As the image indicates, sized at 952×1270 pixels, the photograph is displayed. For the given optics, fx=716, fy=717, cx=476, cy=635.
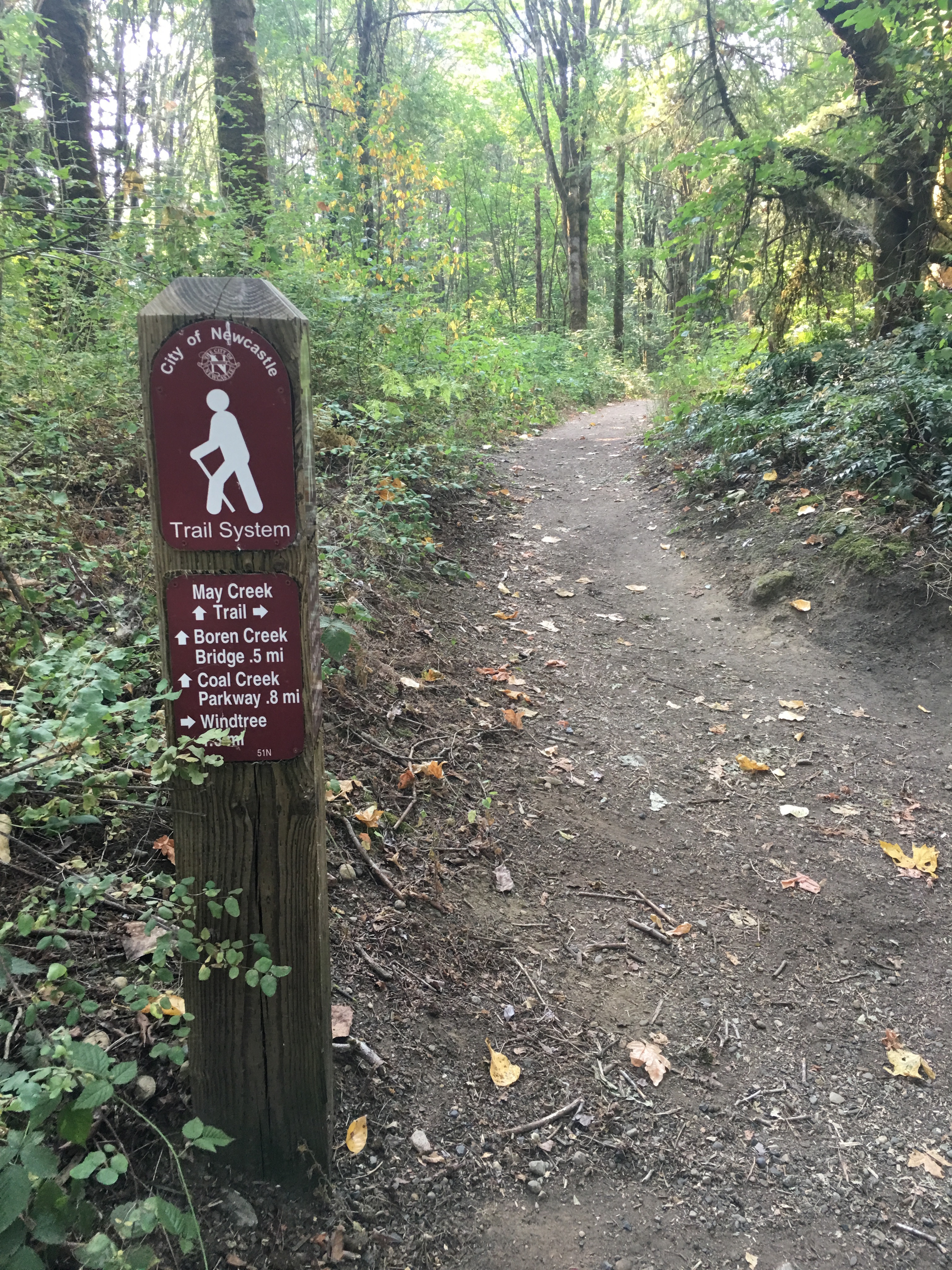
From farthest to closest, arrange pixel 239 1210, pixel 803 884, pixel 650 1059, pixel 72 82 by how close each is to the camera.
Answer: pixel 72 82 → pixel 803 884 → pixel 650 1059 → pixel 239 1210

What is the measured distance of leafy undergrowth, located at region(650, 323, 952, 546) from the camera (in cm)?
590

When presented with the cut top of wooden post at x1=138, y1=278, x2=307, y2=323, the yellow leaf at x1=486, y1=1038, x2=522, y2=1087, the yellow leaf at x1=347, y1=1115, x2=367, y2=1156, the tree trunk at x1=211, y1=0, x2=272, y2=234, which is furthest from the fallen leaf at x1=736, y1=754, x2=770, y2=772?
the tree trunk at x1=211, y1=0, x2=272, y2=234

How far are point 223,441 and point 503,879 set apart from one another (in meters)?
2.45

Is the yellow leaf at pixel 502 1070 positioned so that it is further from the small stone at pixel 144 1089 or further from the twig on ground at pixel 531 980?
the small stone at pixel 144 1089

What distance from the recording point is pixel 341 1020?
245 centimetres

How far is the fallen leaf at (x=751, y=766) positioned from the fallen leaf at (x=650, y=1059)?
2.03 metres

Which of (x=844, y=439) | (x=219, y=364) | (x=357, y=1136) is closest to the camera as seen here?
(x=219, y=364)

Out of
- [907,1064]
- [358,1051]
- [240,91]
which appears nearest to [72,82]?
[240,91]

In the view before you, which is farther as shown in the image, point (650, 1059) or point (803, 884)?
point (803, 884)

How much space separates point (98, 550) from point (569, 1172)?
330cm

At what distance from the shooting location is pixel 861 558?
5801 millimetres

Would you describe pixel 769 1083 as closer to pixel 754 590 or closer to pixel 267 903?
pixel 267 903

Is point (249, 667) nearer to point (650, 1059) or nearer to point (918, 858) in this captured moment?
point (650, 1059)

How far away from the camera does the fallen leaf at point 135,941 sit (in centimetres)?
221
